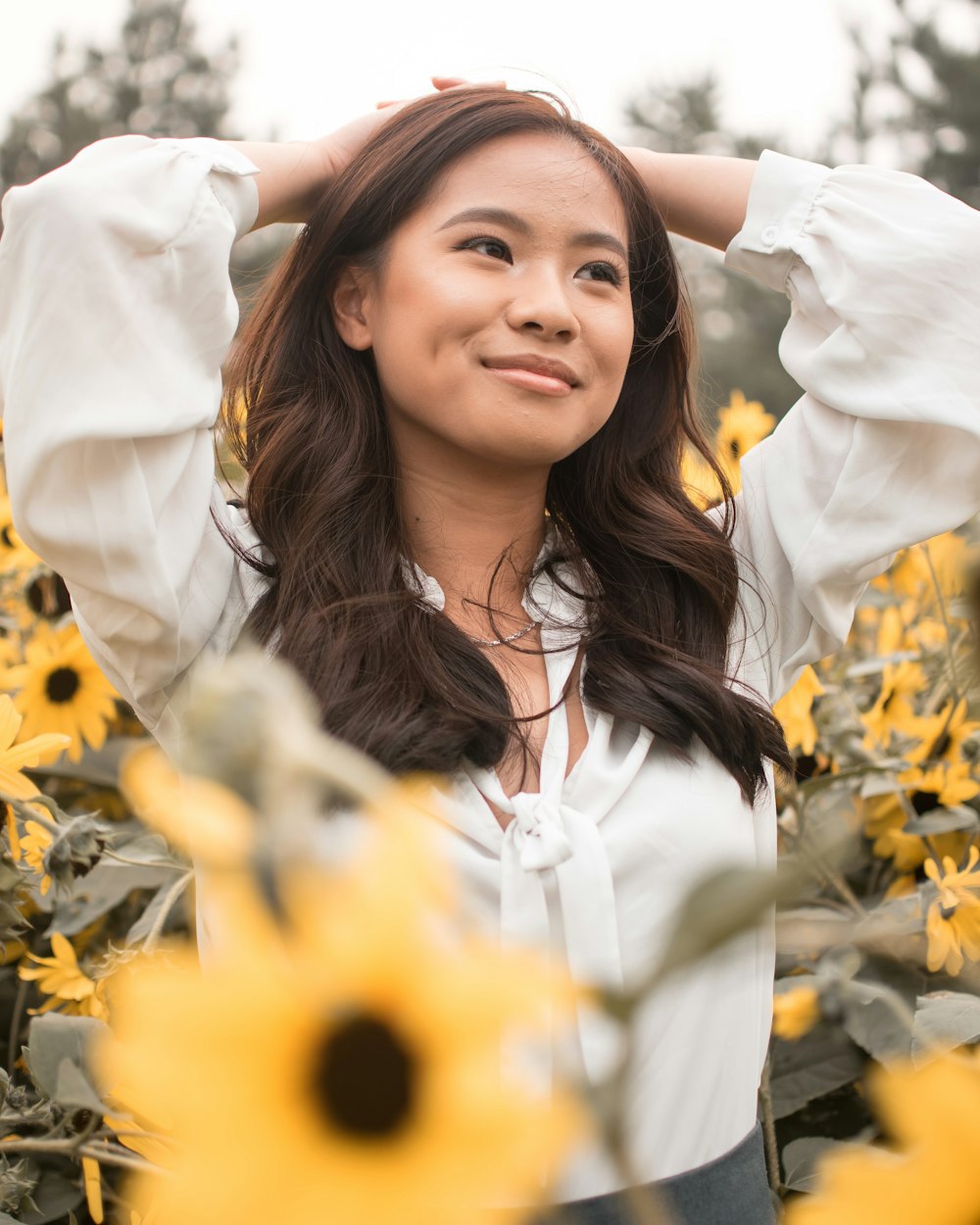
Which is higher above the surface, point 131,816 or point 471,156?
point 471,156

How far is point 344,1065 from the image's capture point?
21cm

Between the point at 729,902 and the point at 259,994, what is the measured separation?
0.23 feet

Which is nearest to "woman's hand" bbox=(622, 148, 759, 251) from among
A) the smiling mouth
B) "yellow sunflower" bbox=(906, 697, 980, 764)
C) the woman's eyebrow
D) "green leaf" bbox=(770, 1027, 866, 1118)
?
the woman's eyebrow

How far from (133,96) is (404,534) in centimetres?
1027

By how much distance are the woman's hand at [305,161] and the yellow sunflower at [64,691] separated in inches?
19.2

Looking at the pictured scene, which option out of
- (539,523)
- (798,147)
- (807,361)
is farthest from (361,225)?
(798,147)

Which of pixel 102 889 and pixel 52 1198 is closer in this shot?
pixel 52 1198

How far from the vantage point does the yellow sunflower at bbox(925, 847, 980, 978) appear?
104cm

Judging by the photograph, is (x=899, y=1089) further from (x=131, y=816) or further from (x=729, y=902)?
(x=131, y=816)

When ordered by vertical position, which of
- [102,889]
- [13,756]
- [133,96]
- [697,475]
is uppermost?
[13,756]

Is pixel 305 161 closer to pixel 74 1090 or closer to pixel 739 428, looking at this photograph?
pixel 739 428

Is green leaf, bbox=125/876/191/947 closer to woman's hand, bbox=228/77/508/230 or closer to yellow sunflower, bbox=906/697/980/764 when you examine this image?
woman's hand, bbox=228/77/508/230

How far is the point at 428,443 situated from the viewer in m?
Answer: 1.20

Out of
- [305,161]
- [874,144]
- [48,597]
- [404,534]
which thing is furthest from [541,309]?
[874,144]
